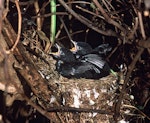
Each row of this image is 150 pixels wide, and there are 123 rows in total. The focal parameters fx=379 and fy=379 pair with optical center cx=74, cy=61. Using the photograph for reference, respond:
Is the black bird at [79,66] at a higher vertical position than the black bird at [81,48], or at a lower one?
lower

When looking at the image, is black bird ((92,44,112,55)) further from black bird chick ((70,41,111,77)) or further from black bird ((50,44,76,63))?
black bird ((50,44,76,63))

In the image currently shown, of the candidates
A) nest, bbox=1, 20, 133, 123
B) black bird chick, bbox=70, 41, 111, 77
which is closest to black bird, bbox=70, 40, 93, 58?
black bird chick, bbox=70, 41, 111, 77

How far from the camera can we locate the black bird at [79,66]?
2.00m

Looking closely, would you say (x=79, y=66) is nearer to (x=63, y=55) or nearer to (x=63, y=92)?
(x=63, y=55)

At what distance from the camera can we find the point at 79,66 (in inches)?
80.0

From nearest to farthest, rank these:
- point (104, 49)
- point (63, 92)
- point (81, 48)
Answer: point (63, 92)
point (104, 49)
point (81, 48)

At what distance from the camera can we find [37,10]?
2023mm

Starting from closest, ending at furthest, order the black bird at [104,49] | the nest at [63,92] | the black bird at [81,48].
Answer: the nest at [63,92], the black bird at [104,49], the black bird at [81,48]

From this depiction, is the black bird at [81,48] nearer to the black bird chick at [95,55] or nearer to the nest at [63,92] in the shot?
the black bird chick at [95,55]

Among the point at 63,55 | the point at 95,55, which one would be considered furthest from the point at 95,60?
the point at 63,55

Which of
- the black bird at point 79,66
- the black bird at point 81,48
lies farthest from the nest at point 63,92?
the black bird at point 81,48

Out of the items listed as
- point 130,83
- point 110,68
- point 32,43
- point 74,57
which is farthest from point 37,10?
point 130,83

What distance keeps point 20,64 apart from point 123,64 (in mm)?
606

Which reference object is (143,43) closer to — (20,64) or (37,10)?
(20,64)
